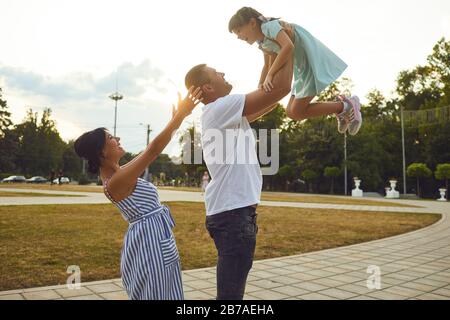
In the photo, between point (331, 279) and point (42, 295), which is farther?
point (331, 279)

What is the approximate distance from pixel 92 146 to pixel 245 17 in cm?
132

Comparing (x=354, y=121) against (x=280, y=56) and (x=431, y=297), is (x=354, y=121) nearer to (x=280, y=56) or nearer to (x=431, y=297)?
(x=280, y=56)

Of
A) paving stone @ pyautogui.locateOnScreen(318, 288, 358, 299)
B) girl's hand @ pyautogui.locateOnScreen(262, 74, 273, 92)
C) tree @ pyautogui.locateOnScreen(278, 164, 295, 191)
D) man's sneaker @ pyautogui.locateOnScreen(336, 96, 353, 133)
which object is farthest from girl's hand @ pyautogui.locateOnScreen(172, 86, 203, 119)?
tree @ pyautogui.locateOnScreen(278, 164, 295, 191)

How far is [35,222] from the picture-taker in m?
10.5

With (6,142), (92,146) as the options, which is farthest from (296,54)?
(6,142)

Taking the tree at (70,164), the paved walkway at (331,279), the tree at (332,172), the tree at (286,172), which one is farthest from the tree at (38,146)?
the paved walkway at (331,279)

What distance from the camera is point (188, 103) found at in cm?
223

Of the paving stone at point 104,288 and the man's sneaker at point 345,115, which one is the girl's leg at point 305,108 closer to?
the man's sneaker at point 345,115

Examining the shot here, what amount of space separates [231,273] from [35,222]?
9.95 meters

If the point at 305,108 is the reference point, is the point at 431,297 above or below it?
below

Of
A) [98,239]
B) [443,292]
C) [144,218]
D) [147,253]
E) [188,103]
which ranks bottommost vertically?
[443,292]

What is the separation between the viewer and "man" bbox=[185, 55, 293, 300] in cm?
216

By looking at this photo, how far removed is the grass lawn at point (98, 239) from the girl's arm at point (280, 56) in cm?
422
